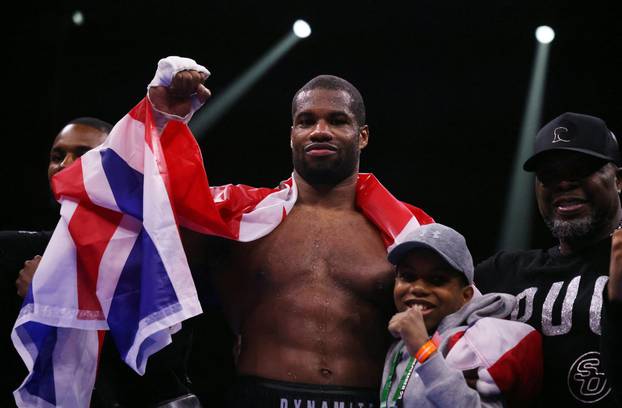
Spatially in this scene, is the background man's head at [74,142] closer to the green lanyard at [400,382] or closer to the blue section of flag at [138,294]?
the blue section of flag at [138,294]

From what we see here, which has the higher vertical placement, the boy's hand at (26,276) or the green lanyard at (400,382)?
the boy's hand at (26,276)

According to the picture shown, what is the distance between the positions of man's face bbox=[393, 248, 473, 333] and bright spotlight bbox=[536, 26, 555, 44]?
2.72m

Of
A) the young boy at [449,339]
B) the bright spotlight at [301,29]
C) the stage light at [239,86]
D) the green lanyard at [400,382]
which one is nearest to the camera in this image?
the young boy at [449,339]

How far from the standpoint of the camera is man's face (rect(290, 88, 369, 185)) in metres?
2.28

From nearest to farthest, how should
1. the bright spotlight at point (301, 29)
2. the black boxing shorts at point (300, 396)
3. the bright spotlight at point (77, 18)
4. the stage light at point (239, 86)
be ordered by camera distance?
the black boxing shorts at point (300, 396)
the bright spotlight at point (77, 18)
the bright spotlight at point (301, 29)
the stage light at point (239, 86)

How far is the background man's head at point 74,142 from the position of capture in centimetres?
250

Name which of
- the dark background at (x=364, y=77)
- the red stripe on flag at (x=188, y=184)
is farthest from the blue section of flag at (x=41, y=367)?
the dark background at (x=364, y=77)

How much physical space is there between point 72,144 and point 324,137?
0.88 m

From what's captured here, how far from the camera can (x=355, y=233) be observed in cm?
229

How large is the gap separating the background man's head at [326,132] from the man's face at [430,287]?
1.66 feet

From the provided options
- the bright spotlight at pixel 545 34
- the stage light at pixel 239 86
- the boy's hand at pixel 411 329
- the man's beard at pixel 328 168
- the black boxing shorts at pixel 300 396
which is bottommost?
the black boxing shorts at pixel 300 396

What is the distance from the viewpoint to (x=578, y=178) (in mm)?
2115

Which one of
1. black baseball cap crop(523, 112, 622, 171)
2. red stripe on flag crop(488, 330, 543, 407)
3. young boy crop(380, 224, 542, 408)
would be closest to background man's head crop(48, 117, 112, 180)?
young boy crop(380, 224, 542, 408)

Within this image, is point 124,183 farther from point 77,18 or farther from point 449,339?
point 77,18
